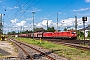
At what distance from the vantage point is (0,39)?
64.2 meters

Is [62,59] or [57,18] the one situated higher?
[57,18]

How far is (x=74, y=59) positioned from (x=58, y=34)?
178 ft

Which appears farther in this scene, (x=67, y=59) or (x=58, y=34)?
(x=58, y=34)

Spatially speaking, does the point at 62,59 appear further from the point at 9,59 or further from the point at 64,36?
the point at 64,36

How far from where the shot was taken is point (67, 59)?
58.3 feet

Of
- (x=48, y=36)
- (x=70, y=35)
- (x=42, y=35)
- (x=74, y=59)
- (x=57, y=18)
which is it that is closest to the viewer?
(x=74, y=59)

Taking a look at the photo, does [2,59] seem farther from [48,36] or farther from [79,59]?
[48,36]

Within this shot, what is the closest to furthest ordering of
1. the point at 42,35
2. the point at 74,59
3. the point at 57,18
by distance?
the point at 74,59
the point at 57,18
the point at 42,35

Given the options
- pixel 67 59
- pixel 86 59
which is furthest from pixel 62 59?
pixel 86 59

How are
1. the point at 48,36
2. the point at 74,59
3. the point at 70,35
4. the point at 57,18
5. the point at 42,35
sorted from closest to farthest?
the point at 74,59 < the point at 70,35 < the point at 57,18 < the point at 48,36 < the point at 42,35

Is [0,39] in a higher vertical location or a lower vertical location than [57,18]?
lower

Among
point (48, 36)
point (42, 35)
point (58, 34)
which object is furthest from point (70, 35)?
point (42, 35)

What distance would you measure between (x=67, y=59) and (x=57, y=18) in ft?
174

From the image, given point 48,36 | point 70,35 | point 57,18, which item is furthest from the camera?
point 48,36
